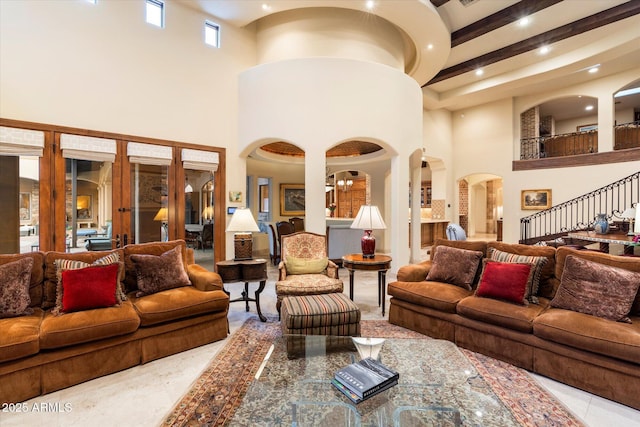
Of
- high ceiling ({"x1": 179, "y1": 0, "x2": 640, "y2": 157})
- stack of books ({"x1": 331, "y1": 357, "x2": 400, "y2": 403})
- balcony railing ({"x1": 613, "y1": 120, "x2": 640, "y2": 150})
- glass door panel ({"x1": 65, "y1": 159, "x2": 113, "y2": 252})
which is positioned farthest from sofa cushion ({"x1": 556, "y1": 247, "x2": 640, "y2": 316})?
balcony railing ({"x1": 613, "y1": 120, "x2": 640, "y2": 150})

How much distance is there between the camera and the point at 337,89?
5.56 metres

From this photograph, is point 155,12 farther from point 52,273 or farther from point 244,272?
point 244,272

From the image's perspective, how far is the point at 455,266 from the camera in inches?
135

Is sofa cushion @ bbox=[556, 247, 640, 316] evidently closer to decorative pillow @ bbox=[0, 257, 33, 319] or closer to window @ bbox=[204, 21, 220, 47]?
decorative pillow @ bbox=[0, 257, 33, 319]

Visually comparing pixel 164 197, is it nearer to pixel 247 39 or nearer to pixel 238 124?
pixel 238 124

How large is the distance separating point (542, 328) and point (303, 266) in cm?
246

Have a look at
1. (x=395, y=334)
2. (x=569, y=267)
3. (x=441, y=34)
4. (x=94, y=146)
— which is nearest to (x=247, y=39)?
(x=94, y=146)

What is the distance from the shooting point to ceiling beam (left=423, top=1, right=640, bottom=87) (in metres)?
5.84

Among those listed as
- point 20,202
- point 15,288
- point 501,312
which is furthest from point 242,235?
point 20,202

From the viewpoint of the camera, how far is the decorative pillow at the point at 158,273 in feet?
10.2

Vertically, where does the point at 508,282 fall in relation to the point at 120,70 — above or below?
below

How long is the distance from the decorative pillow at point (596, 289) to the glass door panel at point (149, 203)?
5.39 metres

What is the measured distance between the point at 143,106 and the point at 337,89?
10.5 feet

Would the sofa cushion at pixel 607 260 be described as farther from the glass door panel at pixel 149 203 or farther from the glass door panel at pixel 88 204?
the glass door panel at pixel 88 204
